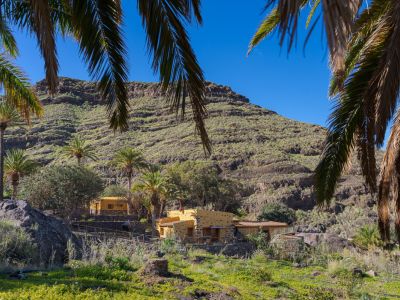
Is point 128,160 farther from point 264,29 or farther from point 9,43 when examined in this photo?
point 264,29

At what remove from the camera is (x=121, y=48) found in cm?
527

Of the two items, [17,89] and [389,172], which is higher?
[17,89]

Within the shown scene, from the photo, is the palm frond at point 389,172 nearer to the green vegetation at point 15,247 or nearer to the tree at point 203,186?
the green vegetation at point 15,247

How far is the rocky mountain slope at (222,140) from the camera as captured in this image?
229ft

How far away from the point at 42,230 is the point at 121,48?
850 cm

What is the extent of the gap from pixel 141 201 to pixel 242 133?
43.5m

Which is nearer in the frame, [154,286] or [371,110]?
[371,110]

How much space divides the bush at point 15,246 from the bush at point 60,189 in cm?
3317

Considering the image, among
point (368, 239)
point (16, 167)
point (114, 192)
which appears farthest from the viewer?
point (114, 192)

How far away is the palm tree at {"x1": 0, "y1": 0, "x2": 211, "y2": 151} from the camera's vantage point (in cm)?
440

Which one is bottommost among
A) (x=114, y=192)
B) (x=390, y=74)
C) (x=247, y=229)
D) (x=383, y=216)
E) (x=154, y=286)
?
(x=154, y=286)

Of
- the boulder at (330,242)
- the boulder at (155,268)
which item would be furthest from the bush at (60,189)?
the boulder at (155,268)

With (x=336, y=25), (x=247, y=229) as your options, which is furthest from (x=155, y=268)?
(x=247, y=229)

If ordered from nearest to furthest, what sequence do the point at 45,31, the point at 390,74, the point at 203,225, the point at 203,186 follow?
the point at 45,31
the point at 390,74
the point at 203,225
the point at 203,186
